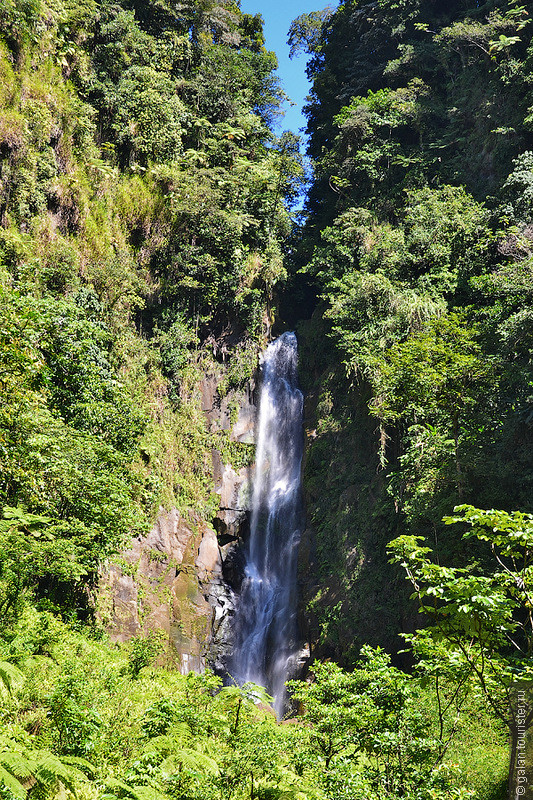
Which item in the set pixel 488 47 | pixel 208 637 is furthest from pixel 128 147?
pixel 208 637

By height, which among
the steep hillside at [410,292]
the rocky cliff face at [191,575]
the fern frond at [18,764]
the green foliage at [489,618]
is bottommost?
the rocky cliff face at [191,575]

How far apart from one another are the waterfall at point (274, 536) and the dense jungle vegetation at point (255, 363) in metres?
1.09

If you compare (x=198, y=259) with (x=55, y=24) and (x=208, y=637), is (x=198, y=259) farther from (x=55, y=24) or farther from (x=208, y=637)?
(x=208, y=637)

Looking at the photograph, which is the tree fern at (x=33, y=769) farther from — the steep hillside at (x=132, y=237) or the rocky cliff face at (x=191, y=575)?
the rocky cliff face at (x=191, y=575)

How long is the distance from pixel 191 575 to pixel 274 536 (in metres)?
3.79

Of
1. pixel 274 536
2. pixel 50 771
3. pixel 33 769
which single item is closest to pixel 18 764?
pixel 33 769

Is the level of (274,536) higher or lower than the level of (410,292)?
lower

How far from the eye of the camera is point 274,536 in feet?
64.4

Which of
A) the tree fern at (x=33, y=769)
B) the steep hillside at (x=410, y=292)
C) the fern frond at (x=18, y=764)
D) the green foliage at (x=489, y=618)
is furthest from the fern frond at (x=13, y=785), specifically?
the steep hillside at (x=410, y=292)

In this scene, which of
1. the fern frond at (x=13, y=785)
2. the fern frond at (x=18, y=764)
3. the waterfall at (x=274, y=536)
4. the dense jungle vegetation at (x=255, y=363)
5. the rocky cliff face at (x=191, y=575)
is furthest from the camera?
the waterfall at (x=274, y=536)

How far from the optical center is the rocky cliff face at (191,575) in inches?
567

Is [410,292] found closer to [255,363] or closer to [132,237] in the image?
[255,363]

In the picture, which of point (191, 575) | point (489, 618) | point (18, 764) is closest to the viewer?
point (18, 764)

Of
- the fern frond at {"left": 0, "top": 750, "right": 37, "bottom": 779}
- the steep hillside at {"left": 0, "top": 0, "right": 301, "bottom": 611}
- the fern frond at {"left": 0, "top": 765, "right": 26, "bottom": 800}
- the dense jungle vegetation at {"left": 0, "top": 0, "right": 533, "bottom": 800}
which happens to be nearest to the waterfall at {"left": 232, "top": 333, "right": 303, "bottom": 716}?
the dense jungle vegetation at {"left": 0, "top": 0, "right": 533, "bottom": 800}
